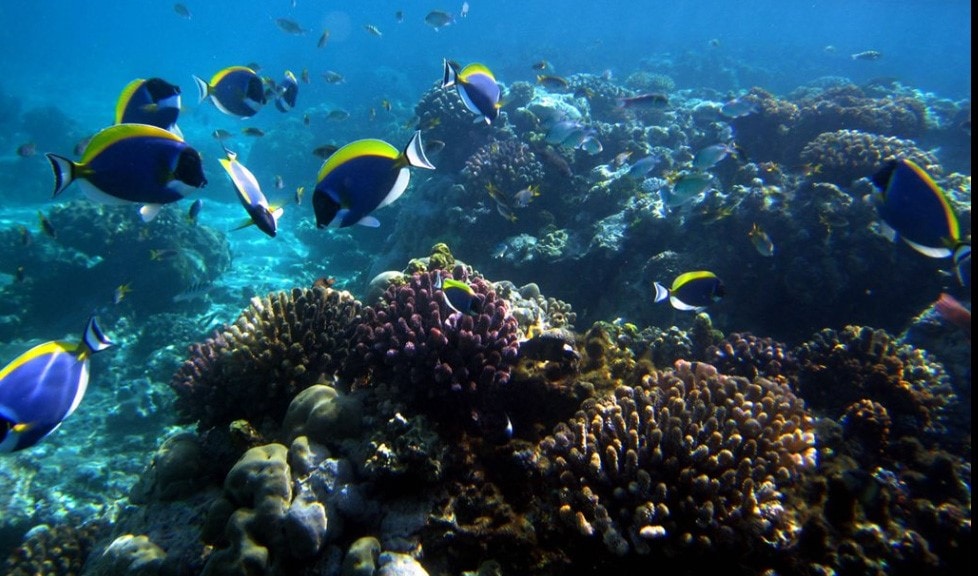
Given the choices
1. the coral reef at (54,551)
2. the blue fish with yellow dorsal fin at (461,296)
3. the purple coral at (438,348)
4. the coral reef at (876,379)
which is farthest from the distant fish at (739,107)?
the coral reef at (54,551)

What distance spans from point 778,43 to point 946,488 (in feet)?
181

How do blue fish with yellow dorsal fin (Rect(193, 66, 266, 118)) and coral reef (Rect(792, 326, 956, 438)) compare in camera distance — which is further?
blue fish with yellow dorsal fin (Rect(193, 66, 266, 118))

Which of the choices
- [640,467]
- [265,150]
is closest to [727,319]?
[640,467]

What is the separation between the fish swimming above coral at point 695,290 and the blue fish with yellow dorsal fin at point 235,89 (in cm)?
481

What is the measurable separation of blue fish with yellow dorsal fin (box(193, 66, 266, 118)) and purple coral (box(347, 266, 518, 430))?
3.00 meters

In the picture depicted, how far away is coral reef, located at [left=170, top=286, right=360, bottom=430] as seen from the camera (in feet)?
13.4

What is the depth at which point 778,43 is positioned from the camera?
148 feet

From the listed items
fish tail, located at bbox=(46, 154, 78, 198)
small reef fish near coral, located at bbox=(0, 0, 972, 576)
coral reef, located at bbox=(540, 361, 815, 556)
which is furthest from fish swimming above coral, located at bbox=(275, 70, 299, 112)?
coral reef, located at bbox=(540, 361, 815, 556)

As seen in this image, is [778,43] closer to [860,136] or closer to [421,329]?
[860,136]

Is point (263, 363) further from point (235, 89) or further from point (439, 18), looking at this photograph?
point (439, 18)

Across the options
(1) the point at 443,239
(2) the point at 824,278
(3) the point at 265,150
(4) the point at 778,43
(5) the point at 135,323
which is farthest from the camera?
(4) the point at 778,43

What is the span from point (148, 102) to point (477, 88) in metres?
2.71

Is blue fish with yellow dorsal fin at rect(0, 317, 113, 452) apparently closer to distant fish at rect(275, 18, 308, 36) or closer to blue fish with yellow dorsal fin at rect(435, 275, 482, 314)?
blue fish with yellow dorsal fin at rect(435, 275, 482, 314)

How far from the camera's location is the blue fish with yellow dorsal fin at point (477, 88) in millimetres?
3740
